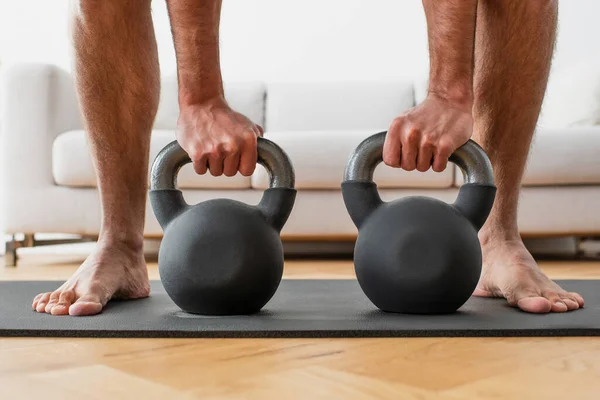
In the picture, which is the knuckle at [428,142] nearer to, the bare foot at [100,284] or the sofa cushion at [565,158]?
the bare foot at [100,284]

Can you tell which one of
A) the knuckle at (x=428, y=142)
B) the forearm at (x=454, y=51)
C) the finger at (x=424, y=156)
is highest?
the forearm at (x=454, y=51)

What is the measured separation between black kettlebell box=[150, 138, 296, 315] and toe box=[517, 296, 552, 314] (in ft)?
1.44

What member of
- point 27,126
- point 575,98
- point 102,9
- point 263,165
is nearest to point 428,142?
point 263,165

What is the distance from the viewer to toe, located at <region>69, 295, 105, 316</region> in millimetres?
1149

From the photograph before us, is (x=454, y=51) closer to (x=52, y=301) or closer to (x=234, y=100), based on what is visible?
(x=52, y=301)

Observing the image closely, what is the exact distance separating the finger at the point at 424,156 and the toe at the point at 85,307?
62cm

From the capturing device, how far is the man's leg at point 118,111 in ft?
4.65

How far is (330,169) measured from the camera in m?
2.66

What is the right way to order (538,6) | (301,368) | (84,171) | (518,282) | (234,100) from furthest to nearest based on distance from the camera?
1. (234,100)
2. (84,171)
3. (538,6)
4. (518,282)
5. (301,368)

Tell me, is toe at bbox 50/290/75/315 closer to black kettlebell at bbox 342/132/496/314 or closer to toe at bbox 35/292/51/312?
toe at bbox 35/292/51/312

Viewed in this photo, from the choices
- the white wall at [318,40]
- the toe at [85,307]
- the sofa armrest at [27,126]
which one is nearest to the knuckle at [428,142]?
the toe at [85,307]

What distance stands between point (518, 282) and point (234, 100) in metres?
2.70

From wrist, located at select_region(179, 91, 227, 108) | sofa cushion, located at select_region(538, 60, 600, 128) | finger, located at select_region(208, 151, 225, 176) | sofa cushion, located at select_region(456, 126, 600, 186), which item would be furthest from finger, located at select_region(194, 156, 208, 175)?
sofa cushion, located at select_region(538, 60, 600, 128)

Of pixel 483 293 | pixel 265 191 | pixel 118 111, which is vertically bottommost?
pixel 483 293
